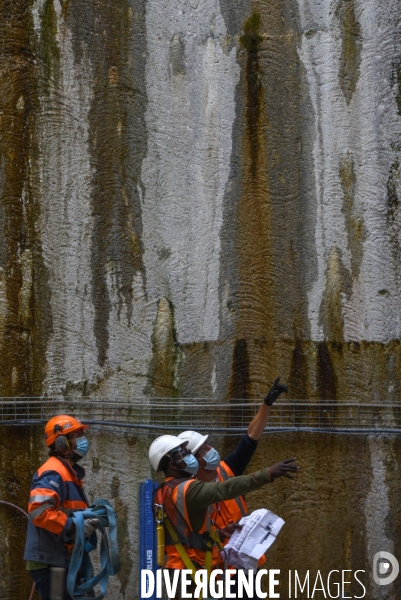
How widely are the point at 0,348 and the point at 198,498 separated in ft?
10.6

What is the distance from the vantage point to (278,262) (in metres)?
8.33

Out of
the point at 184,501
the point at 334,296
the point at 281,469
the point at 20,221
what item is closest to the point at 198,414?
the point at 334,296

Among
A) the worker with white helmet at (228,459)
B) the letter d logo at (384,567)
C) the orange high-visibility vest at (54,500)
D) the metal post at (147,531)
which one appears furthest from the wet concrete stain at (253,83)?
the letter d logo at (384,567)

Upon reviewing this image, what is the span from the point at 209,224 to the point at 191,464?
10.0 feet

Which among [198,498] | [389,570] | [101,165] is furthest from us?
[101,165]

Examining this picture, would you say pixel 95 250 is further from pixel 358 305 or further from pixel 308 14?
pixel 308 14

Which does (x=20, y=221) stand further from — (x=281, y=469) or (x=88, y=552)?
(x=281, y=469)

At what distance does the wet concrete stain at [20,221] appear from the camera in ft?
26.9

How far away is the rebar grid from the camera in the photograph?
8062 mm

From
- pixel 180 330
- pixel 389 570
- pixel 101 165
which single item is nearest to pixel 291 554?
pixel 389 570

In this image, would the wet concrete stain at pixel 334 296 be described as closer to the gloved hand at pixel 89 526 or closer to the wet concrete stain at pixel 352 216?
the wet concrete stain at pixel 352 216

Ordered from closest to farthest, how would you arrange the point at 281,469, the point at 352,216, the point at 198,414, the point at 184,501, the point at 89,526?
the point at 281,469
the point at 184,501
the point at 89,526
the point at 198,414
the point at 352,216

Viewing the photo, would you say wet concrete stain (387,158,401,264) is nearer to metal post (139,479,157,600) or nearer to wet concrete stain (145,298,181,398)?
wet concrete stain (145,298,181,398)

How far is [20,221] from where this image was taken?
8344 mm
